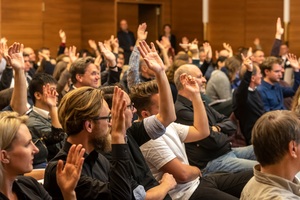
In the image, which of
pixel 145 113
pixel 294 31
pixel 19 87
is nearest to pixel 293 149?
pixel 145 113

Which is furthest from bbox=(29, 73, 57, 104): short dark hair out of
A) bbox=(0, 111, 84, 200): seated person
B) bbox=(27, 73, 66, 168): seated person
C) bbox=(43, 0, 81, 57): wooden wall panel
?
bbox=(43, 0, 81, 57): wooden wall panel

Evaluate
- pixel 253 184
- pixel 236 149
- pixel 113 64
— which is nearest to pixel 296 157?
pixel 253 184

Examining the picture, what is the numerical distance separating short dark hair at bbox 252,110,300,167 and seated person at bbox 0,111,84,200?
2.46ft

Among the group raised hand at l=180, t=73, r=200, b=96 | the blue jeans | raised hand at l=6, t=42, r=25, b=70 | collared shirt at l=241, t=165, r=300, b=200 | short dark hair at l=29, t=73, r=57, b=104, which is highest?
raised hand at l=6, t=42, r=25, b=70

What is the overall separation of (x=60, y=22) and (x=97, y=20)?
38.7 inches

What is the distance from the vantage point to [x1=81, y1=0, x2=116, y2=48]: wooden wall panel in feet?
49.0

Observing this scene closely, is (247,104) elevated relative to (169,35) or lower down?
lower down

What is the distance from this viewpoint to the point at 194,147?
488 cm

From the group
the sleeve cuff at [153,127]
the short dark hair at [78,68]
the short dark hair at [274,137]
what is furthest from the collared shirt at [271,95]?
the short dark hair at [274,137]

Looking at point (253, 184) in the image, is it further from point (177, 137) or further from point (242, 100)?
point (242, 100)

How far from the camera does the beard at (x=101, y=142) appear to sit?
3.15 meters

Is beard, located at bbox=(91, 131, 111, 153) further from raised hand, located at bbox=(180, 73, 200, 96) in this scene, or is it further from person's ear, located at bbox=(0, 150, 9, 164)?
raised hand, located at bbox=(180, 73, 200, 96)

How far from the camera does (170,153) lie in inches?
152

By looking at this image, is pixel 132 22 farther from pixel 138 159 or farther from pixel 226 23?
pixel 138 159
